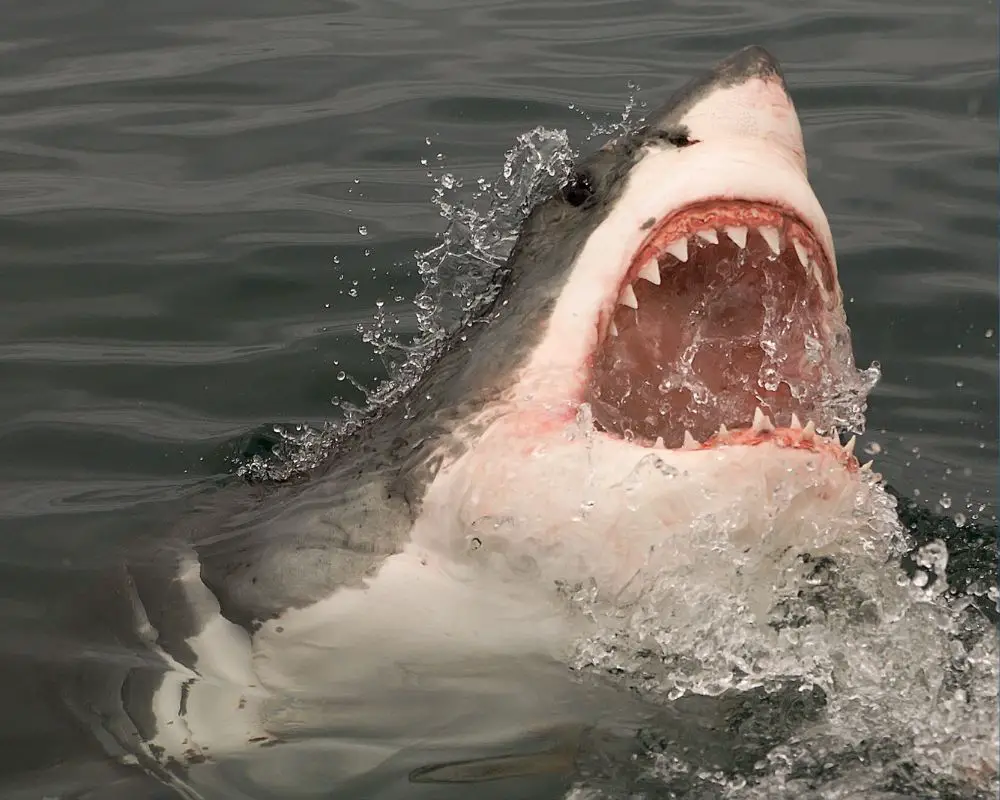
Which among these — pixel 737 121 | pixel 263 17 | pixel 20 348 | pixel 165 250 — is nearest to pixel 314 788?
pixel 737 121

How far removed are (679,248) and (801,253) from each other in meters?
0.25

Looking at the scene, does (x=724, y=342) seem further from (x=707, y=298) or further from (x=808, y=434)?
(x=808, y=434)

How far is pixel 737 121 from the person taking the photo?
2836 mm

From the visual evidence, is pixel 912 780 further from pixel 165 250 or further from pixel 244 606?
pixel 165 250

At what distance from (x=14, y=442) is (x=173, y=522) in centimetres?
108

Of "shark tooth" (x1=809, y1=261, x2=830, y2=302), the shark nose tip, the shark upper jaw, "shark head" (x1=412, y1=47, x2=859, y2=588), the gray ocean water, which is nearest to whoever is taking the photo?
"shark head" (x1=412, y1=47, x2=859, y2=588)

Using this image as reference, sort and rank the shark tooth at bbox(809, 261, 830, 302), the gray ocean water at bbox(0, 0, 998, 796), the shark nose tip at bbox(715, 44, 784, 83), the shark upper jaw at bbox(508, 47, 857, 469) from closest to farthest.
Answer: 1. the shark upper jaw at bbox(508, 47, 857, 469)
2. the shark tooth at bbox(809, 261, 830, 302)
3. the shark nose tip at bbox(715, 44, 784, 83)
4. the gray ocean water at bbox(0, 0, 998, 796)

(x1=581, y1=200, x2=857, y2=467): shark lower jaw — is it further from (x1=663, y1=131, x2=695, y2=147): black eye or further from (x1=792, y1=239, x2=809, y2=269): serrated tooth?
(x1=663, y1=131, x2=695, y2=147): black eye

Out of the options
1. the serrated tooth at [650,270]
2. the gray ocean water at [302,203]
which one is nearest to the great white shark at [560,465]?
the serrated tooth at [650,270]

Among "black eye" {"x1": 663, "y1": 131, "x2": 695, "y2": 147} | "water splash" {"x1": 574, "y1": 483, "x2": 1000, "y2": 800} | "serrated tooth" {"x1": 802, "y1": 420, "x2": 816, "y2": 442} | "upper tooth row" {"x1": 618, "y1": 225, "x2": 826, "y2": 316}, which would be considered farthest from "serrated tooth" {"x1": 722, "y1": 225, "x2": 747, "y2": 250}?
"water splash" {"x1": 574, "y1": 483, "x2": 1000, "y2": 800}

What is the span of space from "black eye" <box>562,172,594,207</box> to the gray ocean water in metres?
1.38

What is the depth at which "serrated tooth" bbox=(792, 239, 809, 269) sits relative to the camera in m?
2.74

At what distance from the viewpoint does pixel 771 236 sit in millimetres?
2709

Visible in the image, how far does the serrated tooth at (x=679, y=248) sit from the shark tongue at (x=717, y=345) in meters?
0.11
